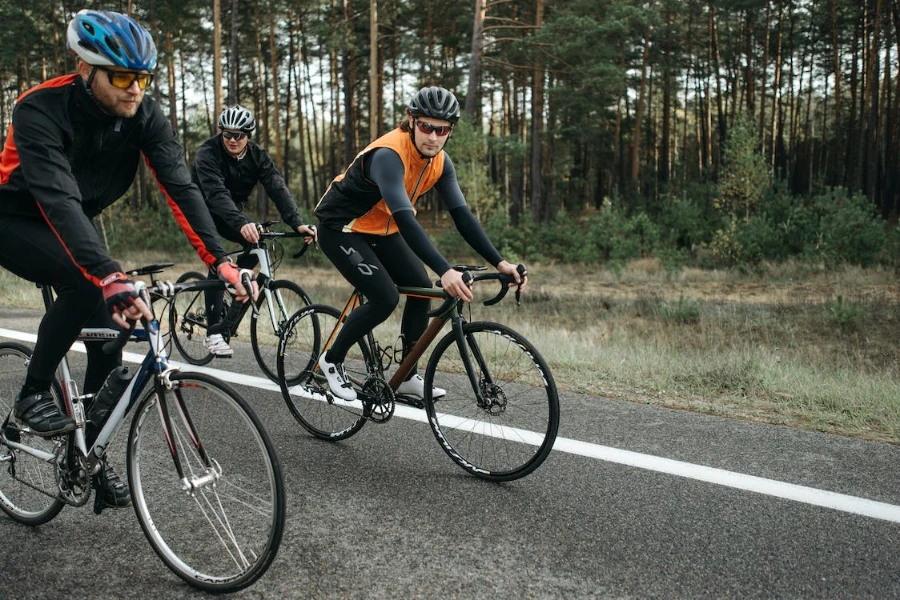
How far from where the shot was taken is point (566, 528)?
329cm

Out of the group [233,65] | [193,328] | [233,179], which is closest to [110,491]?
[193,328]

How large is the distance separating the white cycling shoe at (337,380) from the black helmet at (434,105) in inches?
66.9

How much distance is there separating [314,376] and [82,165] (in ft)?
7.18

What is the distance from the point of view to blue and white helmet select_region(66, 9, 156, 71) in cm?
274

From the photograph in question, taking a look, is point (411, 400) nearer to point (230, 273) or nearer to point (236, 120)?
point (230, 273)

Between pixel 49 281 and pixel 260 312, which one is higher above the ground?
pixel 49 281

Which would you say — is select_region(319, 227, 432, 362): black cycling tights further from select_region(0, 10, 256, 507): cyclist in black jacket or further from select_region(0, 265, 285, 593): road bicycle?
select_region(0, 265, 285, 593): road bicycle

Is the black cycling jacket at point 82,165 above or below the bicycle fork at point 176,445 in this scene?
above

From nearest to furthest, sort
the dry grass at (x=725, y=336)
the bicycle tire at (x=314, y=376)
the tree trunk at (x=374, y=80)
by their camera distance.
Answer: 1. the bicycle tire at (x=314, y=376)
2. the dry grass at (x=725, y=336)
3. the tree trunk at (x=374, y=80)

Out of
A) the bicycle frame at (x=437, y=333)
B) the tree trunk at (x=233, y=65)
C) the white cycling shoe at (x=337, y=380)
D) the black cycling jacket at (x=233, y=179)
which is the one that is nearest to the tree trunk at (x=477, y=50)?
the tree trunk at (x=233, y=65)

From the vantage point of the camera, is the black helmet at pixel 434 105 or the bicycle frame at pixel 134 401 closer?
the bicycle frame at pixel 134 401

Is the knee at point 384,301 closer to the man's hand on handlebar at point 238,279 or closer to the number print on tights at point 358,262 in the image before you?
the number print on tights at point 358,262

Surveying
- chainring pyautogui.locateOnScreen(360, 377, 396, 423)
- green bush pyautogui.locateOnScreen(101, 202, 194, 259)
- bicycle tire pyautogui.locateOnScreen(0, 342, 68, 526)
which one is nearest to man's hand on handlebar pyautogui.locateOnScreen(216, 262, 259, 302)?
bicycle tire pyautogui.locateOnScreen(0, 342, 68, 526)

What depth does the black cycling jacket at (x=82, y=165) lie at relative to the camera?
2.69 metres
